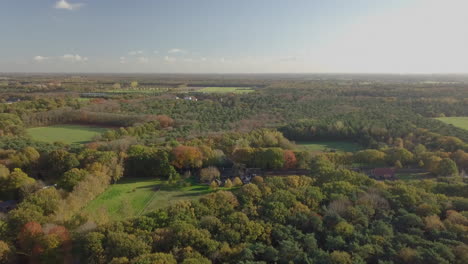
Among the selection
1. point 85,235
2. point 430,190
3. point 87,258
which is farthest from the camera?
point 430,190

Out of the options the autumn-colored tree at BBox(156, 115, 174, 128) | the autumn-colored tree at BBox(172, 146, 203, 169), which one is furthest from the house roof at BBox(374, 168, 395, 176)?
the autumn-colored tree at BBox(156, 115, 174, 128)

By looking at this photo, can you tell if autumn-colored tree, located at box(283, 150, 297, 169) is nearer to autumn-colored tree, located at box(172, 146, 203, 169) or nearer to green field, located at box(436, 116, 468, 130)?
autumn-colored tree, located at box(172, 146, 203, 169)

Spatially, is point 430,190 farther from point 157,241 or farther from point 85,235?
point 85,235

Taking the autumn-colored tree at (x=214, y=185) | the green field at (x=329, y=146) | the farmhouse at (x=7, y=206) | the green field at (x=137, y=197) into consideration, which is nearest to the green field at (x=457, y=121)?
the green field at (x=329, y=146)

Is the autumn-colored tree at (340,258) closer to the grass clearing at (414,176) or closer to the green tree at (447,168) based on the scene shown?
the grass clearing at (414,176)

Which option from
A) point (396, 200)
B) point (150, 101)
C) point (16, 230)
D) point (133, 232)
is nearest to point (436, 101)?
point (396, 200)

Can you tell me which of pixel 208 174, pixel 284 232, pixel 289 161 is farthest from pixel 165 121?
pixel 284 232

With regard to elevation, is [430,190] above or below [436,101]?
below
